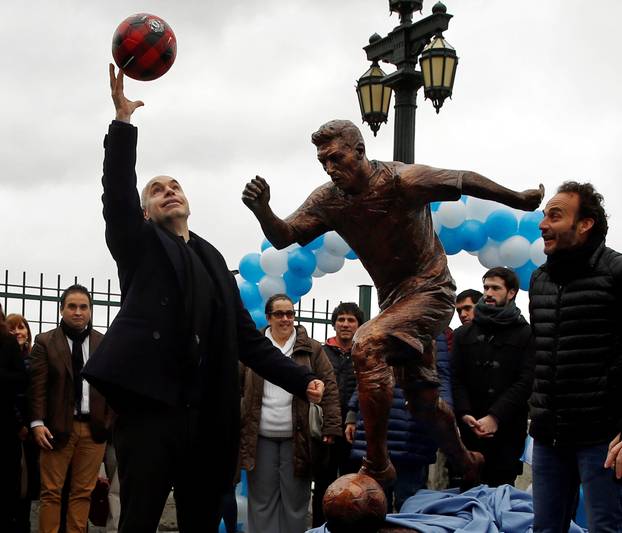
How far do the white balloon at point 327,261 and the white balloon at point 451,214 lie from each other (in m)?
1.03

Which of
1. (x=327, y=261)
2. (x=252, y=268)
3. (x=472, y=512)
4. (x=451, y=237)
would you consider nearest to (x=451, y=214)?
(x=451, y=237)

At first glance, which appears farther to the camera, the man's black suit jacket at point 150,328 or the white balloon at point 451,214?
the white balloon at point 451,214

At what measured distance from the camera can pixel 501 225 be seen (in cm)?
963

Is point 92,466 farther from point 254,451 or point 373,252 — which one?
point 373,252

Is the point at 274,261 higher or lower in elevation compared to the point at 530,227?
lower

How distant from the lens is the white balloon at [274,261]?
377 inches

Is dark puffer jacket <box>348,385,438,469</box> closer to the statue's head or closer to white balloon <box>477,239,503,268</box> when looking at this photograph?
the statue's head

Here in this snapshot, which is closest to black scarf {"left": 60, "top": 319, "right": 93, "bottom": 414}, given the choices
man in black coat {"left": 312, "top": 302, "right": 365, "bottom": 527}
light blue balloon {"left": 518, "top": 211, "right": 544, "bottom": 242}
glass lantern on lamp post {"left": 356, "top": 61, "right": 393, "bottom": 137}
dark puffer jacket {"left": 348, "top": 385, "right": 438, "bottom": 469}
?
man in black coat {"left": 312, "top": 302, "right": 365, "bottom": 527}

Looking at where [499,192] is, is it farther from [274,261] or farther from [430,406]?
[274,261]

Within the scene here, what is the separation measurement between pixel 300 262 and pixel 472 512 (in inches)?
172

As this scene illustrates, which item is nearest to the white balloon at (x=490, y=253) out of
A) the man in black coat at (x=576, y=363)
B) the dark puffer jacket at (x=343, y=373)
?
the dark puffer jacket at (x=343, y=373)

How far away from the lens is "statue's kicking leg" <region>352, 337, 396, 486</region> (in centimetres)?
519

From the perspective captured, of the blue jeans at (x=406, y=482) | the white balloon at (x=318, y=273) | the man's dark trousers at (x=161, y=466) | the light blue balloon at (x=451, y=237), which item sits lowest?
the blue jeans at (x=406, y=482)

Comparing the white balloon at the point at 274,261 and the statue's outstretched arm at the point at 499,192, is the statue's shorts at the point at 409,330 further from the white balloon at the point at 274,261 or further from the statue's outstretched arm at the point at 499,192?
the white balloon at the point at 274,261
